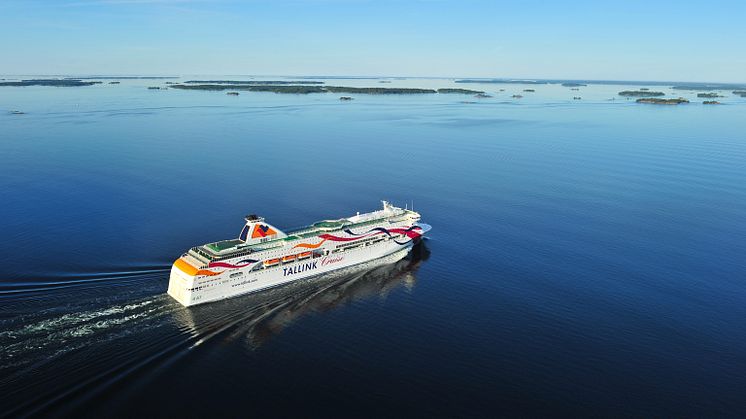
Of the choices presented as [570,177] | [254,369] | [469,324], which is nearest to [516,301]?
[469,324]

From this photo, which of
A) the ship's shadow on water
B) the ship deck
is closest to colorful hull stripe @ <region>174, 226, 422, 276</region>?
the ship deck

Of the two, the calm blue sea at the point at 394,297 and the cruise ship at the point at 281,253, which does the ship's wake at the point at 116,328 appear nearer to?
the calm blue sea at the point at 394,297

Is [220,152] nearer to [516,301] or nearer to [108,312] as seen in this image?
[108,312]

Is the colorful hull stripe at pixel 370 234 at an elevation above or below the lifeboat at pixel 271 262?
above

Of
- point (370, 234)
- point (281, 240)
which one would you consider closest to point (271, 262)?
point (281, 240)

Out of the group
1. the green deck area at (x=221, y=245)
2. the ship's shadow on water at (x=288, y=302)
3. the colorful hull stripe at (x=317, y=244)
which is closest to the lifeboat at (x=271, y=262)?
the colorful hull stripe at (x=317, y=244)

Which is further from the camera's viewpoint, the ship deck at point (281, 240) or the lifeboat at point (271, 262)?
the lifeboat at point (271, 262)

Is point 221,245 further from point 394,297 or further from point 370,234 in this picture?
point 394,297
